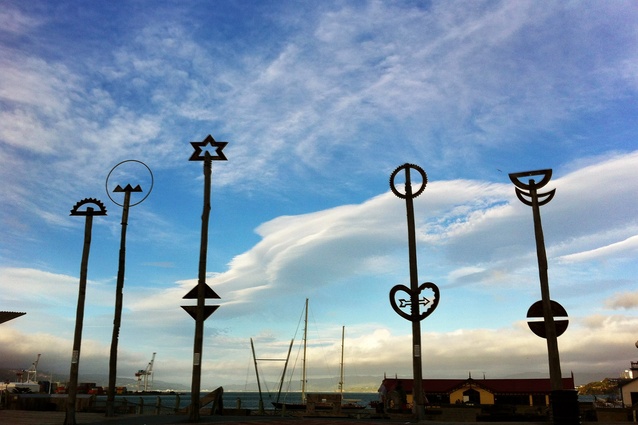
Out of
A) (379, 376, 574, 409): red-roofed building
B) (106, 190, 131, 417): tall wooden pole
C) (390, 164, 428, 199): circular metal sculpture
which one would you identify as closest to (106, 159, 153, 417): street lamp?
(106, 190, 131, 417): tall wooden pole

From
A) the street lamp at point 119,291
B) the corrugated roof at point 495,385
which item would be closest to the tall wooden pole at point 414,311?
the street lamp at point 119,291

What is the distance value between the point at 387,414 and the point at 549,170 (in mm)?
13894

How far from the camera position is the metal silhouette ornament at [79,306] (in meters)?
20.8

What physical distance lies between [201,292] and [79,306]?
515 centimetres

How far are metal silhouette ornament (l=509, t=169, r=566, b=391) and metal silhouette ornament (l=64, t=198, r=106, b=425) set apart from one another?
17327mm

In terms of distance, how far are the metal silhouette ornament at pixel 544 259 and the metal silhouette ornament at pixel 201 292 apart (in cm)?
1234

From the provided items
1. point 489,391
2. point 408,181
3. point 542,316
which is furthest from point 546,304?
point 489,391

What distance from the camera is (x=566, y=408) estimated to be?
16.2m

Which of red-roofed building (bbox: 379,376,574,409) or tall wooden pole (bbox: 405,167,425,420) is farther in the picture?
red-roofed building (bbox: 379,376,574,409)

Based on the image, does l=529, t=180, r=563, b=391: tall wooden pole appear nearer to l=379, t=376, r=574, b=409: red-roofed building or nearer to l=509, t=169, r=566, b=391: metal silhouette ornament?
l=509, t=169, r=566, b=391: metal silhouette ornament

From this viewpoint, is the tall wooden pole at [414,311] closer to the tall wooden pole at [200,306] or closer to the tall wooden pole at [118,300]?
the tall wooden pole at [200,306]

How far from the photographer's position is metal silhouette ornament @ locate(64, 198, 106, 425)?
20781 mm

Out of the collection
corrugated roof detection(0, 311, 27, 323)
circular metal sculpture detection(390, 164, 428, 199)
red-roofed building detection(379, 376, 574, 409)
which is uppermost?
circular metal sculpture detection(390, 164, 428, 199)

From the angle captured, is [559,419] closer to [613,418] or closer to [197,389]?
[197,389]
